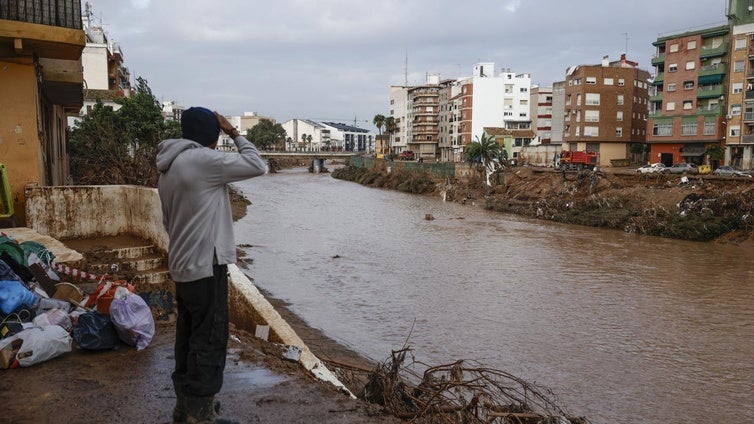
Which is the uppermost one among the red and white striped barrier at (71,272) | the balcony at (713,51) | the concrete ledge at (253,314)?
the balcony at (713,51)

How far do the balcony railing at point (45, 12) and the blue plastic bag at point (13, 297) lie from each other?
19.8ft

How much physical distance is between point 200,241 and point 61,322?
2.66 metres

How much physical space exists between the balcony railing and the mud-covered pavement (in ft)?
23.1

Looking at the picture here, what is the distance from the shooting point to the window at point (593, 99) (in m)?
63.3

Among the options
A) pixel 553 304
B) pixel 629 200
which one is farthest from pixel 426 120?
pixel 553 304

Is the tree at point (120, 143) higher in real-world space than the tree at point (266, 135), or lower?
lower

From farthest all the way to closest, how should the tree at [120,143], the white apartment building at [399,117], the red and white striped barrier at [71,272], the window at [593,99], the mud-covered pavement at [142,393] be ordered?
the white apartment building at [399,117]
the window at [593,99]
the tree at [120,143]
the red and white striped barrier at [71,272]
the mud-covered pavement at [142,393]

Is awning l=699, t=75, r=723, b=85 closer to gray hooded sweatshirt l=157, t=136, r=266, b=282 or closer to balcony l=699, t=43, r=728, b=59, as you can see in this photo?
balcony l=699, t=43, r=728, b=59

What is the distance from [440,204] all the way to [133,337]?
40939mm

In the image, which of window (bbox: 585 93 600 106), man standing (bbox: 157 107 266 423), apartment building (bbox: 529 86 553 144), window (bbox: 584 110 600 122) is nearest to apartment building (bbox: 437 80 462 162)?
apartment building (bbox: 529 86 553 144)

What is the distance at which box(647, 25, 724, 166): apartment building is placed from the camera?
49250 mm

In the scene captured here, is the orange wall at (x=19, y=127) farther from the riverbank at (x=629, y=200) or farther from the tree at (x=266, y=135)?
the tree at (x=266, y=135)

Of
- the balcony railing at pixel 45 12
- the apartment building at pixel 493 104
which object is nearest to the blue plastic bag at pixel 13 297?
the balcony railing at pixel 45 12

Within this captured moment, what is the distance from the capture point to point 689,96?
2025 inches
